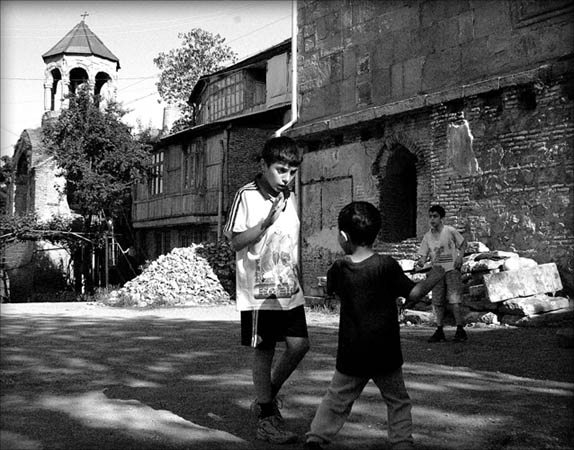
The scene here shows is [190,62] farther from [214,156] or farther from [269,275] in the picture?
[269,275]

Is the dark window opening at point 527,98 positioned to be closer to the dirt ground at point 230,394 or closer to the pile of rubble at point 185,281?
the dirt ground at point 230,394

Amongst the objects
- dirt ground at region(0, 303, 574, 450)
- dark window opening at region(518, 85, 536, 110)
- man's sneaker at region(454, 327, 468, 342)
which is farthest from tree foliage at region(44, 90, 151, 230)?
man's sneaker at region(454, 327, 468, 342)

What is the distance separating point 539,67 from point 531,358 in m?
5.40

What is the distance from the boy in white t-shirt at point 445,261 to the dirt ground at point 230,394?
0.97 ft

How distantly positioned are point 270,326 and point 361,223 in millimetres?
823

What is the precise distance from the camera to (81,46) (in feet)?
119

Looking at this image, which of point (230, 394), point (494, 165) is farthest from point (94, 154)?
point (230, 394)

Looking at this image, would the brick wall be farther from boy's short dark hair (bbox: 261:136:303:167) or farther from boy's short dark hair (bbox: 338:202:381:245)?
boy's short dark hair (bbox: 338:202:381:245)

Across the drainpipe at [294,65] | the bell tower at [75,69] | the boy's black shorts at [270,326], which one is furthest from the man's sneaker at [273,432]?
the bell tower at [75,69]

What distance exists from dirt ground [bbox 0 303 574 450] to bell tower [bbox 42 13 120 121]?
29840 millimetres

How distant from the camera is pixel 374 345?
3.31 metres

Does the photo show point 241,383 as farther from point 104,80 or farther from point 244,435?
point 104,80

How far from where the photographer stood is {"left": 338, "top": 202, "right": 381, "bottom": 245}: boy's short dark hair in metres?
3.46

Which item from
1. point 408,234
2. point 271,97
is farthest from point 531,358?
point 271,97
